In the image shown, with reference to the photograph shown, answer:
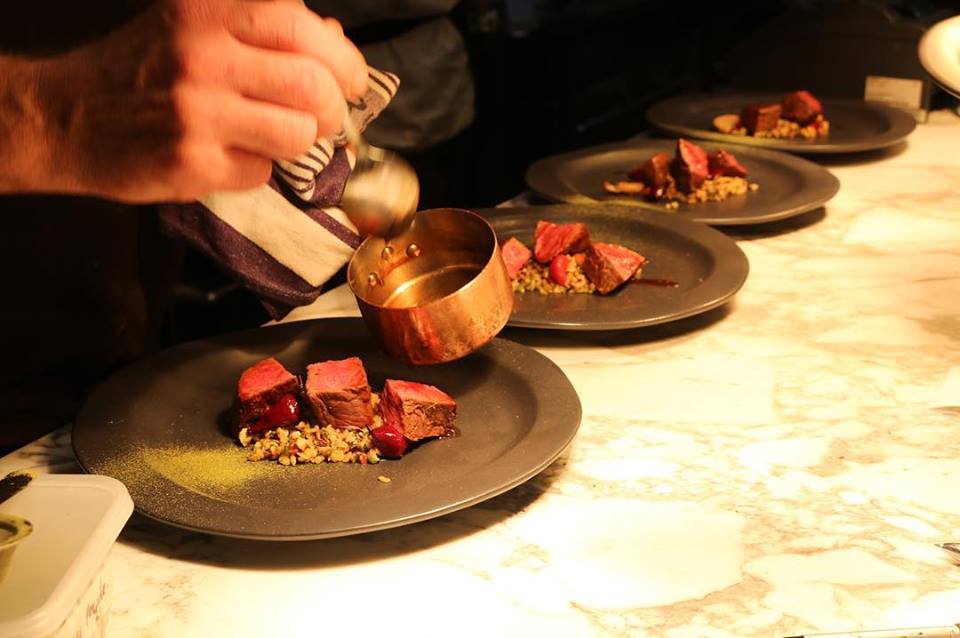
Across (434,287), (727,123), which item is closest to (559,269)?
(434,287)

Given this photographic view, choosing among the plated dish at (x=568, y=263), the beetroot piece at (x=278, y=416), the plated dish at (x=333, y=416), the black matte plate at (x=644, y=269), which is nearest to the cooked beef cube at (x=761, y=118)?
the black matte plate at (x=644, y=269)

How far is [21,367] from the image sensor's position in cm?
204

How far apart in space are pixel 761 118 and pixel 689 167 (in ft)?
1.73

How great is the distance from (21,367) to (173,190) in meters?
1.09

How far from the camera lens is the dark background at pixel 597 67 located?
3.11 m

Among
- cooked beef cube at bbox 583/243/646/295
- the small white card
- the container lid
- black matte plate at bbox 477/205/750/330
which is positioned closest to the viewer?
the container lid

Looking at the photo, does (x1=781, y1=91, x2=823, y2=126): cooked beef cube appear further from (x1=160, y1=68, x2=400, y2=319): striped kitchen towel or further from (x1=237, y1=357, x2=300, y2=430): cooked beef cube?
(x1=237, y1=357, x2=300, y2=430): cooked beef cube

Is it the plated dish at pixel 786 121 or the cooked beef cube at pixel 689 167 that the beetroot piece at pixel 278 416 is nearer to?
the cooked beef cube at pixel 689 167

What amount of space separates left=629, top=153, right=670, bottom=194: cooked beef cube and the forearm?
1430mm

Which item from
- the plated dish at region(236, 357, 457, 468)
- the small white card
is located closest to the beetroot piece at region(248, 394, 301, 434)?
the plated dish at region(236, 357, 457, 468)

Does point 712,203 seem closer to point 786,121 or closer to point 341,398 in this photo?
point 786,121

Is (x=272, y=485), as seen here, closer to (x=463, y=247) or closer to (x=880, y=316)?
(x=463, y=247)

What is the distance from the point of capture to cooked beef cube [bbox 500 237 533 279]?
1915mm

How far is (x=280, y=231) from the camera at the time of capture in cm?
A: 177
